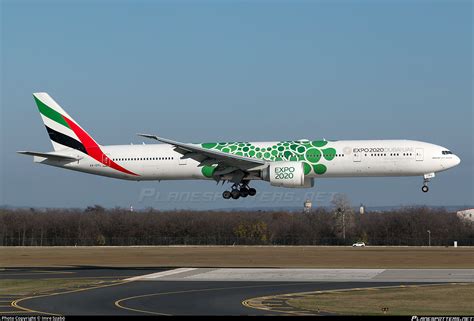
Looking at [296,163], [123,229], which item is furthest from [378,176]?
Answer: [123,229]

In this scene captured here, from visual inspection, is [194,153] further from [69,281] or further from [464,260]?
[464,260]

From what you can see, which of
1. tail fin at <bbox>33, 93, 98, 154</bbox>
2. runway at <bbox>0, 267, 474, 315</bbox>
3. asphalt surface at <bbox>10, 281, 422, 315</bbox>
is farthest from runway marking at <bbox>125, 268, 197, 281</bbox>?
tail fin at <bbox>33, 93, 98, 154</bbox>

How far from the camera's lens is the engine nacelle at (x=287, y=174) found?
183ft

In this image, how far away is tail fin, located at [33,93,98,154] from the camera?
62.8m

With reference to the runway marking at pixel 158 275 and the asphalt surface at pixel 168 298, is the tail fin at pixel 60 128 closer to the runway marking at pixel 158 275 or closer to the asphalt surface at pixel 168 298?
the runway marking at pixel 158 275

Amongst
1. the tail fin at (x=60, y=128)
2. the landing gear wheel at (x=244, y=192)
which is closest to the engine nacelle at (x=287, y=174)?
the landing gear wheel at (x=244, y=192)

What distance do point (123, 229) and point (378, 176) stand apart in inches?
2227

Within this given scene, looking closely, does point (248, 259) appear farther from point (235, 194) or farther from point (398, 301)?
point (398, 301)

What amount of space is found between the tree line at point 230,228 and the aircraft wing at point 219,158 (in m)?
36.6

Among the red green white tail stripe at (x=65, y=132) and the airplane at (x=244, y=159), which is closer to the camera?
the airplane at (x=244, y=159)

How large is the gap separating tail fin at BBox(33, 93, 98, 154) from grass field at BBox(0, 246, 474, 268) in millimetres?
8578

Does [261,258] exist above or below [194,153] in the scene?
below

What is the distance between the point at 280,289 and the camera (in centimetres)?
3838

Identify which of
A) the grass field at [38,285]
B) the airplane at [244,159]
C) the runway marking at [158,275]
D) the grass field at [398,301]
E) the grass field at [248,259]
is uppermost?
the airplane at [244,159]
